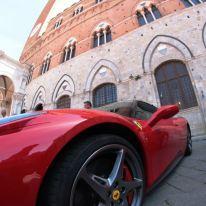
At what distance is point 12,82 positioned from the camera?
1366cm

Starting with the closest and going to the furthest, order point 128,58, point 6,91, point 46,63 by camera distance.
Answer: point 128,58 → point 6,91 → point 46,63

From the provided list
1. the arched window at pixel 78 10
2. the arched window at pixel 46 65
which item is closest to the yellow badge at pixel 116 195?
the arched window at pixel 46 65

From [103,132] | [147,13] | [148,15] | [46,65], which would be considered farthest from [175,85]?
[46,65]

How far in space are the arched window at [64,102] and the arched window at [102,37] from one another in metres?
4.79

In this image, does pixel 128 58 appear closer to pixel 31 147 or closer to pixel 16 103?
pixel 16 103

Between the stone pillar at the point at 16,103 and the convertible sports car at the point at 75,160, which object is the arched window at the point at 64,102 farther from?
the convertible sports car at the point at 75,160

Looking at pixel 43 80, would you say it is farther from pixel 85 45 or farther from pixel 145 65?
pixel 145 65

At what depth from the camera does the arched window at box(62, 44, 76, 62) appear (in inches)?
571

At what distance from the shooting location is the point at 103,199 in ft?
3.30

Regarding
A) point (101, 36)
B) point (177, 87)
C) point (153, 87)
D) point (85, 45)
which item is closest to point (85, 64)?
point (85, 45)

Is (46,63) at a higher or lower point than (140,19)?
lower

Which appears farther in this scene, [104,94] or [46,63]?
[46,63]

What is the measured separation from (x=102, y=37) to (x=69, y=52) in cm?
344

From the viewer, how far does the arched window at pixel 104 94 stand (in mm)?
10773
